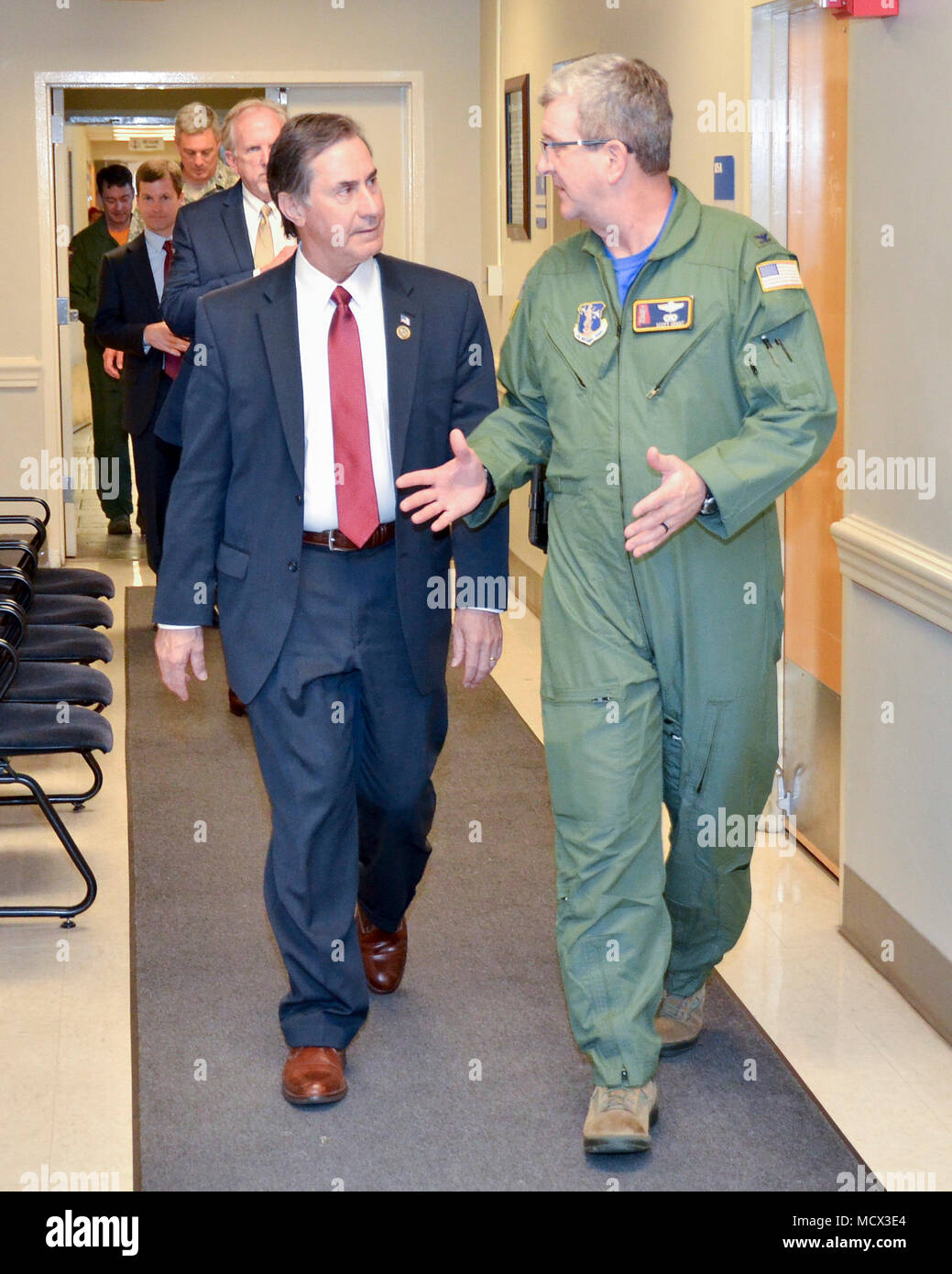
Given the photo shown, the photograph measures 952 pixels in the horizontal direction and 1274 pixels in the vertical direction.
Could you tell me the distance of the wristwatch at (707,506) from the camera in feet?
8.26

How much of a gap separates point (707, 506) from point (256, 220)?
2837 mm

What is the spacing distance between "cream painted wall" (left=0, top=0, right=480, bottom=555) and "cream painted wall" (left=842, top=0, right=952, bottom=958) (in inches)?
214

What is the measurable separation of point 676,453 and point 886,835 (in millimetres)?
1277

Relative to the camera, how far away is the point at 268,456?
2896 mm

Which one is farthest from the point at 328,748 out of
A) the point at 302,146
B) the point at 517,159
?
the point at 517,159

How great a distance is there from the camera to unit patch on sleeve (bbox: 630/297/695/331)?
2.66 meters

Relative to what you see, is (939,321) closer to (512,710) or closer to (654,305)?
(654,305)

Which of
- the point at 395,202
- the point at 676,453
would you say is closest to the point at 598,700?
the point at 676,453

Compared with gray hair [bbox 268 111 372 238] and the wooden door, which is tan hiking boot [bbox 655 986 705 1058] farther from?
gray hair [bbox 268 111 372 238]

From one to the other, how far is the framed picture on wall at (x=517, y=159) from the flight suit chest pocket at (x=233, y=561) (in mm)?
4808

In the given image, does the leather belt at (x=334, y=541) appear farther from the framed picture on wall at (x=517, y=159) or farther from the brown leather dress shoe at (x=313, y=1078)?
the framed picture on wall at (x=517, y=159)

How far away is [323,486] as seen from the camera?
2906mm

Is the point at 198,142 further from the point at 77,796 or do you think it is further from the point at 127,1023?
the point at 127,1023
